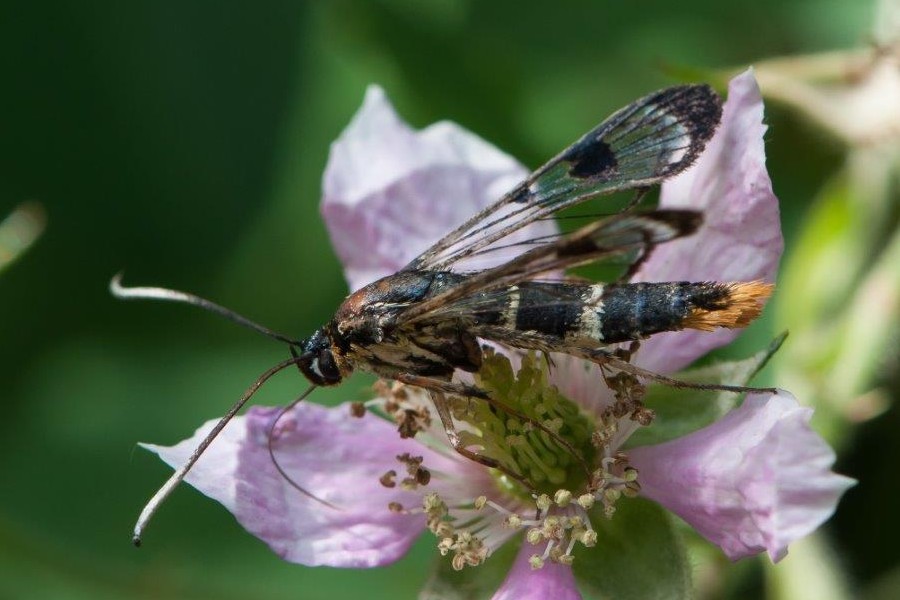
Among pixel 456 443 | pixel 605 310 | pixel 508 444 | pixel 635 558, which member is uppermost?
pixel 605 310

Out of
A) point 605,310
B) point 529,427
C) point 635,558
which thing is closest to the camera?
point 605,310

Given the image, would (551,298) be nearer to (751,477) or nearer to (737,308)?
(737,308)

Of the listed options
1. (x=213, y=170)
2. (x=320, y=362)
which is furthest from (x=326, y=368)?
(x=213, y=170)

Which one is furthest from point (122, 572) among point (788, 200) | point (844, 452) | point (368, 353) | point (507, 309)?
point (788, 200)

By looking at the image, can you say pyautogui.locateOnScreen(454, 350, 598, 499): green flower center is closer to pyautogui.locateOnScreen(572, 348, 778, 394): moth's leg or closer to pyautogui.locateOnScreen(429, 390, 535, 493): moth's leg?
pyautogui.locateOnScreen(429, 390, 535, 493): moth's leg

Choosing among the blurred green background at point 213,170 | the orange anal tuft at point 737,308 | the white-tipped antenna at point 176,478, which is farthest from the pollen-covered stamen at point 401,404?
the blurred green background at point 213,170

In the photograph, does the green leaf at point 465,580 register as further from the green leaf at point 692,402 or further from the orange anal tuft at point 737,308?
the orange anal tuft at point 737,308

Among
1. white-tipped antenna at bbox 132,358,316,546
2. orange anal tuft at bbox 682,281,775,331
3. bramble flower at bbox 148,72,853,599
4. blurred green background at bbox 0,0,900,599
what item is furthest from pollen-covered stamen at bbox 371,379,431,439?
blurred green background at bbox 0,0,900,599
